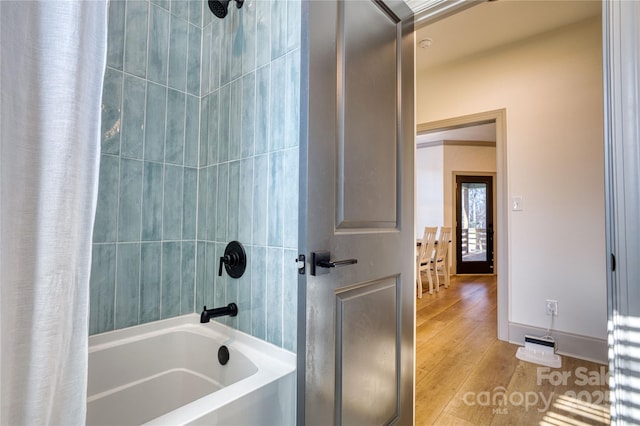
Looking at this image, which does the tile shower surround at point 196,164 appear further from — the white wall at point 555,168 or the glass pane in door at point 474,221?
the glass pane in door at point 474,221

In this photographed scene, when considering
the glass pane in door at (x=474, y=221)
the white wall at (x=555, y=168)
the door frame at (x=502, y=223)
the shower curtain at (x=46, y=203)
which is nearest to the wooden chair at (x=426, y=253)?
the door frame at (x=502, y=223)

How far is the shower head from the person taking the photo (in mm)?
1393

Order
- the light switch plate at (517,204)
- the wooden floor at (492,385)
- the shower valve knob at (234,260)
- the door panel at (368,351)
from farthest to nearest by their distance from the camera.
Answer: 1. the light switch plate at (517,204)
2. the wooden floor at (492,385)
3. the shower valve knob at (234,260)
4. the door panel at (368,351)

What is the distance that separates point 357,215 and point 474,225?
20.5 ft

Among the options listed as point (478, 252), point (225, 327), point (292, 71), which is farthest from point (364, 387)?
point (478, 252)

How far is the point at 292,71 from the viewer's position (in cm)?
117

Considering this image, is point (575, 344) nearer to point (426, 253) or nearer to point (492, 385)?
point (492, 385)

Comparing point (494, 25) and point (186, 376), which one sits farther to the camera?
point (494, 25)

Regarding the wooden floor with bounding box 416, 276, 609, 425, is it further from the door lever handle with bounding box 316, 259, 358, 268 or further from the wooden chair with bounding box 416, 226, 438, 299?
the wooden chair with bounding box 416, 226, 438, 299

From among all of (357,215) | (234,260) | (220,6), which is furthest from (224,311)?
(220,6)

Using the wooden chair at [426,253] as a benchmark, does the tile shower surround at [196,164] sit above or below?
above

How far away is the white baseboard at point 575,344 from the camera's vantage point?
2379 millimetres

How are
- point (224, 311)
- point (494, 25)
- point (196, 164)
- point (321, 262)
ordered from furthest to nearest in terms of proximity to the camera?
point (494, 25)
point (196, 164)
point (224, 311)
point (321, 262)

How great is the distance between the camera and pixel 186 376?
1433 millimetres
